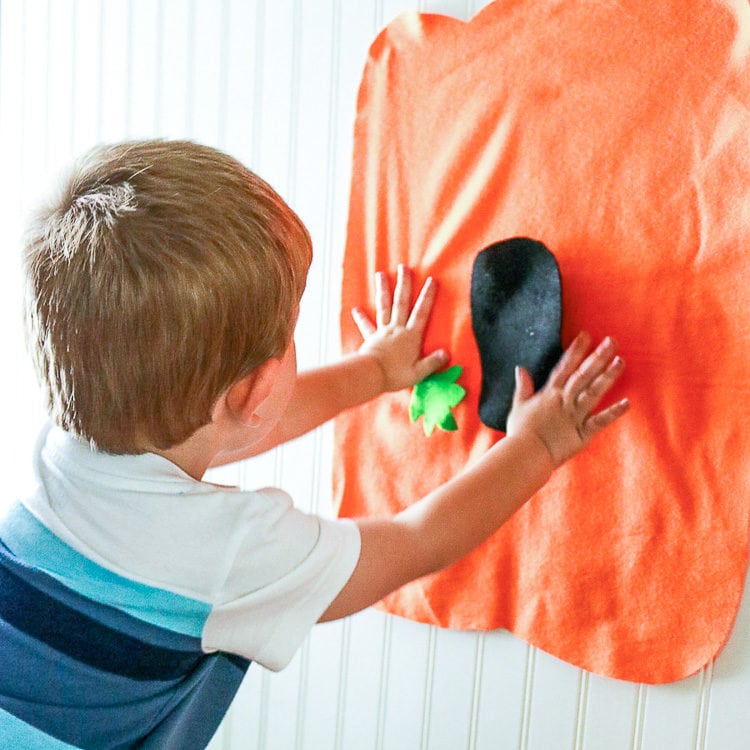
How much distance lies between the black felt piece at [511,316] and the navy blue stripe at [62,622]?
42 cm

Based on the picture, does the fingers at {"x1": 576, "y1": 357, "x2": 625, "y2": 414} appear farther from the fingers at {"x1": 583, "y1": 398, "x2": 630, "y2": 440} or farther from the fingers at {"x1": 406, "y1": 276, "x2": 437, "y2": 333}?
the fingers at {"x1": 406, "y1": 276, "x2": 437, "y2": 333}

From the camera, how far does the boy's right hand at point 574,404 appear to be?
93 cm

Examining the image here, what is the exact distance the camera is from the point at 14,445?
154cm

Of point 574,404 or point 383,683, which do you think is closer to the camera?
point 574,404

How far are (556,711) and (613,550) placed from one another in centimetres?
19

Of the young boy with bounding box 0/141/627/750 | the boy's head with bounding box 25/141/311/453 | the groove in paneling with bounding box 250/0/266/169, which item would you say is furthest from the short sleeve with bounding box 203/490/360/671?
the groove in paneling with bounding box 250/0/266/169

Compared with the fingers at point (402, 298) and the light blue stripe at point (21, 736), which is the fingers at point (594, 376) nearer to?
the fingers at point (402, 298)

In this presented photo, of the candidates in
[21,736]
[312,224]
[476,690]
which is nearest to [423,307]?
[312,224]

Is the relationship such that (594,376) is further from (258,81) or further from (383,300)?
(258,81)

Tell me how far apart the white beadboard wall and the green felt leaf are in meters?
0.16

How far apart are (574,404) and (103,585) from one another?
451mm

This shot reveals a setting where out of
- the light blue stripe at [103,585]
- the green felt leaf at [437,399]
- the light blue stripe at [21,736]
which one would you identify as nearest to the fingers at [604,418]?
the green felt leaf at [437,399]

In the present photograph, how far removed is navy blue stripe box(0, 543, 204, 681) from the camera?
0.80 meters

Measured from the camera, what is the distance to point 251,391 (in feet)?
2.69
